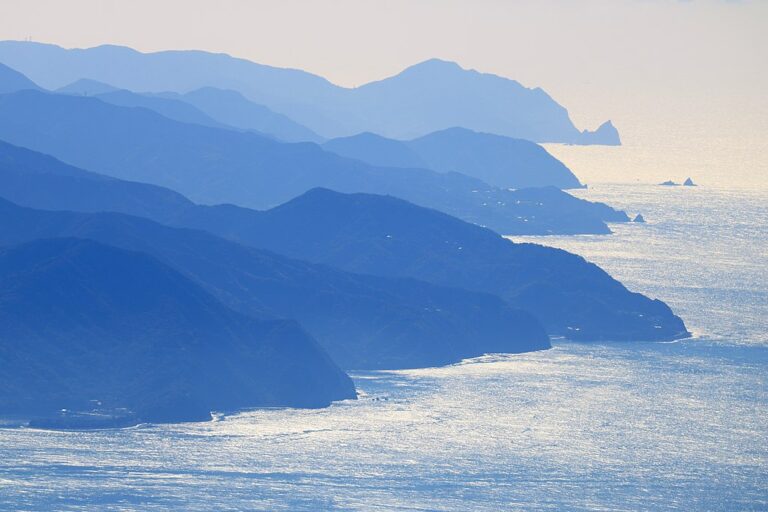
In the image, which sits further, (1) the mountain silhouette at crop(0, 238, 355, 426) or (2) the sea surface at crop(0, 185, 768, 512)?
(1) the mountain silhouette at crop(0, 238, 355, 426)

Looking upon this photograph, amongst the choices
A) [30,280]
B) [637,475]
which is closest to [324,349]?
[30,280]

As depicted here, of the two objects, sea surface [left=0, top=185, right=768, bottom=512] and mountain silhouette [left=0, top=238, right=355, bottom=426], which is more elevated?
mountain silhouette [left=0, top=238, right=355, bottom=426]

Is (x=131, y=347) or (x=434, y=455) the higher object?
(x=131, y=347)

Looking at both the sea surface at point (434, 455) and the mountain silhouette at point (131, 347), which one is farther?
the mountain silhouette at point (131, 347)

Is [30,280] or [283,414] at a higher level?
[30,280]

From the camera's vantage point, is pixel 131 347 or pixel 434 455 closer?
pixel 434 455

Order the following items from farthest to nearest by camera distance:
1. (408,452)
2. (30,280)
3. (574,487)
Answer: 1. (30,280)
2. (408,452)
3. (574,487)

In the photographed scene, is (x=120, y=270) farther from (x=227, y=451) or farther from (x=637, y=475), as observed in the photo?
(x=637, y=475)

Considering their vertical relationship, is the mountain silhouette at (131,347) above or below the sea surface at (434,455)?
above
